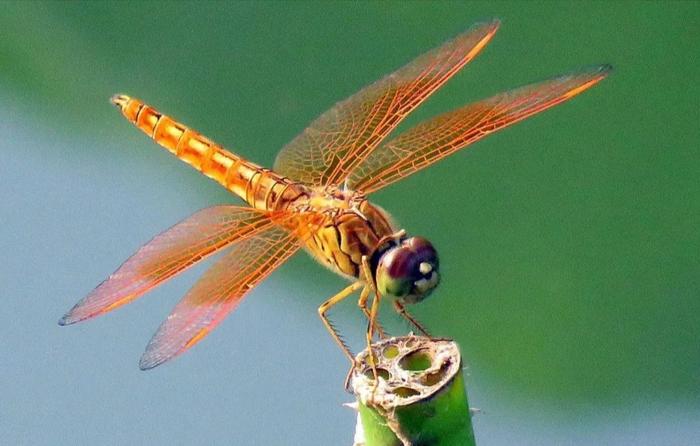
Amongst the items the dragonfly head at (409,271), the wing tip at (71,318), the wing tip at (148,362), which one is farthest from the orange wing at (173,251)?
the dragonfly head at (409,271)

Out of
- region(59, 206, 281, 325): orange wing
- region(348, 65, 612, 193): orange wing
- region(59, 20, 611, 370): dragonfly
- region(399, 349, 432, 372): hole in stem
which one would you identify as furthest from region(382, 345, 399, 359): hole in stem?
region(348, 65, 612, 193): orange wing

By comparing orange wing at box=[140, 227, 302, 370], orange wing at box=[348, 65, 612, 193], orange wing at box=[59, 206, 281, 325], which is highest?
orange wing at box=[348, 65, 612, 193]

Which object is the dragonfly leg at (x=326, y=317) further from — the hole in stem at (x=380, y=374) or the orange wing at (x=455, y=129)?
the hole in stem at (x=380, y=374)

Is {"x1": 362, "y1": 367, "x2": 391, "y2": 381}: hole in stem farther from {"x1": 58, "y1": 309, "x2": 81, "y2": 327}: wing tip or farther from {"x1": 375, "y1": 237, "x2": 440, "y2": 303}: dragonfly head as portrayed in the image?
{"x1": 58, "y1": 309, "x2": 81, "y2": 327}: wing tip

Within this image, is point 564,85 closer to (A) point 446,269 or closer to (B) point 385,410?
(A) point 446,269

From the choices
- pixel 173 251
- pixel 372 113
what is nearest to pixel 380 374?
pixel 173 251

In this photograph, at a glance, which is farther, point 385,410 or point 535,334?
point 535,334

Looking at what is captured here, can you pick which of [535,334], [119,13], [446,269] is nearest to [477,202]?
[446,269]
